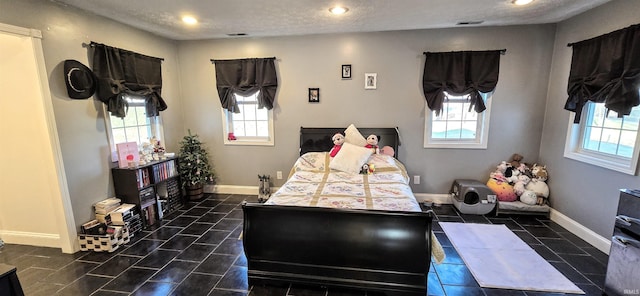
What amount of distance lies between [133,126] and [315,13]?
2845 mm

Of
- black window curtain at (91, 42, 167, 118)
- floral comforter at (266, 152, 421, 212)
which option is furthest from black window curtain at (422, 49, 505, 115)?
black window curtain at (91, 42, 167, 118)

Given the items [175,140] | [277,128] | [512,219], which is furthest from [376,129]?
[175,140]

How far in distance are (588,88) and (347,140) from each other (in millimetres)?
2758

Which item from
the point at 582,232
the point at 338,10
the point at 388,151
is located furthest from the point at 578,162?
the point at 338,10

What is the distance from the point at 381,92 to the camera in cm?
390

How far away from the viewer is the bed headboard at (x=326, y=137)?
3918mm

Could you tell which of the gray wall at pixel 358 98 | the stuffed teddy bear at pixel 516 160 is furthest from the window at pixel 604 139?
the stuffed teddy bear at pixel 516 160

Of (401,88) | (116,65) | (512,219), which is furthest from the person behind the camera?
(401,88)

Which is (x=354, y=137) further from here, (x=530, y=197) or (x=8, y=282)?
(x=8, y=282)

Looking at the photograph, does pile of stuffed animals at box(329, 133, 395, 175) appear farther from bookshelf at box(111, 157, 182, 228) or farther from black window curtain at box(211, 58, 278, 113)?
bookshelf at box(111, 157, 182, 228)

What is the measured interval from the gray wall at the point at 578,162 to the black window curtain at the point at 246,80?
3.81m

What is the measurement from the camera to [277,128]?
168 inches

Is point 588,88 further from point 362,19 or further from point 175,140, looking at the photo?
point 175,140

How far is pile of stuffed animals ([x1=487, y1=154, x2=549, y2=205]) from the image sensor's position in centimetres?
347
